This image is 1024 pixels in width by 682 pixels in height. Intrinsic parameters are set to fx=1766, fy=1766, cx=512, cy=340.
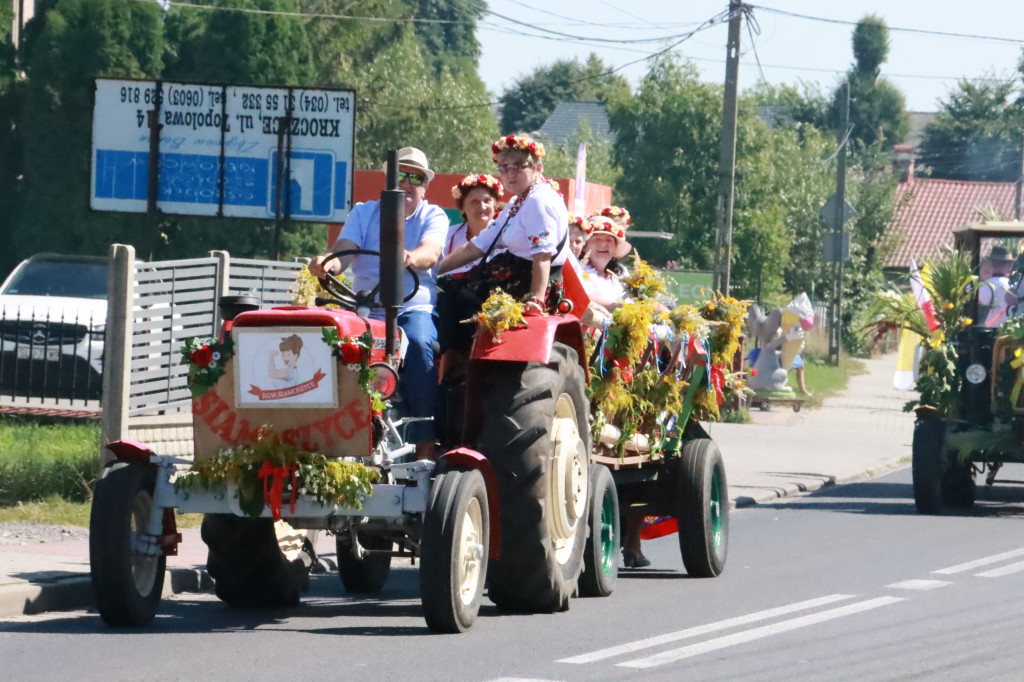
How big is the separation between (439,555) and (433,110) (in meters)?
42.1

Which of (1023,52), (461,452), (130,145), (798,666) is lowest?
(798,666)

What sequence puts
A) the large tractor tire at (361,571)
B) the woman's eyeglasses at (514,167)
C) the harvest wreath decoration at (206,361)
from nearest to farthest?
the harvest wreath decoration at (206,361) → the woman's eyeglasses at (514,167) → the large tractor tire at (361,571)

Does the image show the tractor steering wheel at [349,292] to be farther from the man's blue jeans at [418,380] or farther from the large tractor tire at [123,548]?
the large tractor tire at [123,548]

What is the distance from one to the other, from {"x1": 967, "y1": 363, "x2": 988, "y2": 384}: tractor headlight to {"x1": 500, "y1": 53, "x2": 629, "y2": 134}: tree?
7690cm

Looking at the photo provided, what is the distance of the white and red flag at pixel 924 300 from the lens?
16.0m

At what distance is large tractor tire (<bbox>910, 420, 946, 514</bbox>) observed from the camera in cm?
1511

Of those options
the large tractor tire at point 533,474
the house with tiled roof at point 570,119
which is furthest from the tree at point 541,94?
the large tractor tire at point 533,474

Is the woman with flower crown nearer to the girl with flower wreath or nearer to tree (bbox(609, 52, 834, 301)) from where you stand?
the girl with flower wreath

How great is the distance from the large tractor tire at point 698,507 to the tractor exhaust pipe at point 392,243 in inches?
131

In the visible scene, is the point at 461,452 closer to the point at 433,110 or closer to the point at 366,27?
the point at 366,27

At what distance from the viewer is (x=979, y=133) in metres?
91.7

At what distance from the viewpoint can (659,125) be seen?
148 ft

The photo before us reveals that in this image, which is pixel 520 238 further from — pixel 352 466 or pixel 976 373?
pixel 976 373

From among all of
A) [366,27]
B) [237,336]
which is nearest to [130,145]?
[237,336]
